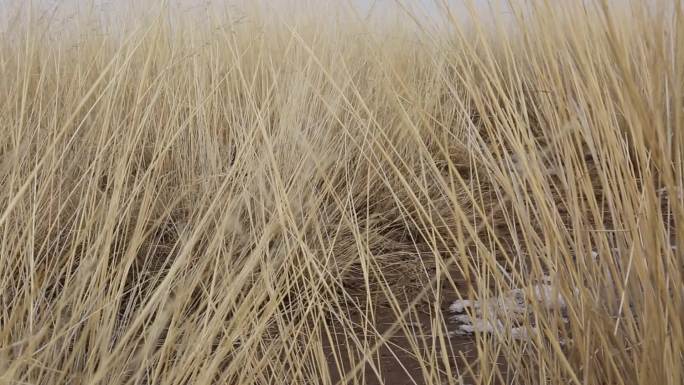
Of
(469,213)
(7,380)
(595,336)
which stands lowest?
(469,213)

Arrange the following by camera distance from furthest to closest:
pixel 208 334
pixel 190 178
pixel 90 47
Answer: pixel 90 47 → pixel 190 178 → pixel 208 334

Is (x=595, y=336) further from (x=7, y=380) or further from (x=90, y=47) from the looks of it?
(x=90, y=47)

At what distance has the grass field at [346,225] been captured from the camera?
699 millimetres

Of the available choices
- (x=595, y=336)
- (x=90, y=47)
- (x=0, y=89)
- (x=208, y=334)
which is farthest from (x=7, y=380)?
(x=90, y=47)

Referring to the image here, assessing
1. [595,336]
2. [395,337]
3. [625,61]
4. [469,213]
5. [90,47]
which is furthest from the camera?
[469,213]

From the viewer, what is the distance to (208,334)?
0.87 metres

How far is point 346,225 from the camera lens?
4.68ft

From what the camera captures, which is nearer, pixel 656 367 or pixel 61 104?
pixel 656 367

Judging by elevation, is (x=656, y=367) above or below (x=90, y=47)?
below

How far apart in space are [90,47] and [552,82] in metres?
1.44

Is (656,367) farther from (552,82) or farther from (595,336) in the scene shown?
(552,82)

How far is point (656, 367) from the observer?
64 centimetres

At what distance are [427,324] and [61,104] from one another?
0.96 m

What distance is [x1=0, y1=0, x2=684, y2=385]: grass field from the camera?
70 centimetres
